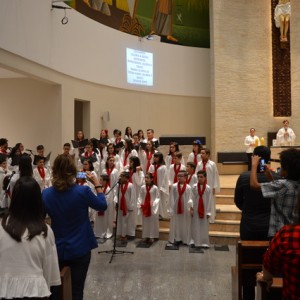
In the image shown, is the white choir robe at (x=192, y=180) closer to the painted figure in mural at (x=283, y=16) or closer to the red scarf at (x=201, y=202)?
the red scarf at (x=201, y=202)

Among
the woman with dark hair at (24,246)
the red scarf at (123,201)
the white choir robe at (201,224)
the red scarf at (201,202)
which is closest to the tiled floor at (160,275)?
the white choir robe at (201,224)

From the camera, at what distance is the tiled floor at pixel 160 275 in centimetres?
566

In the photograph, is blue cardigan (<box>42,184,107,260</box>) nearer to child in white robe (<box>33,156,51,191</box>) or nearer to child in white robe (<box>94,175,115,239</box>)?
child in white robe (<box>94,175,115,239</box>)

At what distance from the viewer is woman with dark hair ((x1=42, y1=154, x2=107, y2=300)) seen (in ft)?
10.9

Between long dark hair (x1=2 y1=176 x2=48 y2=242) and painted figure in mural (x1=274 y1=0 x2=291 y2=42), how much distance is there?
16143 millimetres

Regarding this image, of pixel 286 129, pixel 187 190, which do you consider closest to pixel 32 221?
pixel 187 190

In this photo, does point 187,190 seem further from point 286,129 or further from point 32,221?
point 286,129

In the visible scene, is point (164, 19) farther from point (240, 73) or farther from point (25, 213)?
point (25, 213)

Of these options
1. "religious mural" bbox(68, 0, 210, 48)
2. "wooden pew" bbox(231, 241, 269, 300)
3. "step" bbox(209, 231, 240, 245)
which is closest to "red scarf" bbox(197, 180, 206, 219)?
"step" bbox(209, 231, 240, 245)

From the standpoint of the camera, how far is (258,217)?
4.10 meters

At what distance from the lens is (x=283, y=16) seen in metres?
16.7

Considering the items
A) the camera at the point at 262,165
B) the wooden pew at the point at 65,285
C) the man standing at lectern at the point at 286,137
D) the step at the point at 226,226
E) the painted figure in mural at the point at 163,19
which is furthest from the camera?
the painted figure in mural at the point at 163,19

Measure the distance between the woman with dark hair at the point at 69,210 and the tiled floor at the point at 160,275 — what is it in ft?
7.63

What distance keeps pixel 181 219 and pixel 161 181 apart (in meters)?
1.39
